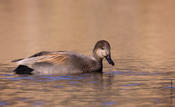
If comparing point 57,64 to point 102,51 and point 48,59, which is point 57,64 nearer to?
point 48,59

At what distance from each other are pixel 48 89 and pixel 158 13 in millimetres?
19388

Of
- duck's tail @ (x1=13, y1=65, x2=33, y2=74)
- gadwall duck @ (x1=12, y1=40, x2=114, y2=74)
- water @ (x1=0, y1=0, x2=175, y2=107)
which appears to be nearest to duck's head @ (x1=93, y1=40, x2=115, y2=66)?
gadwall duck @ (x1=12, y1=40, x2=114, y2=74)

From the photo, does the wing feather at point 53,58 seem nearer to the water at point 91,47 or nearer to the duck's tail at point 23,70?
the duck's tail at point 23,70

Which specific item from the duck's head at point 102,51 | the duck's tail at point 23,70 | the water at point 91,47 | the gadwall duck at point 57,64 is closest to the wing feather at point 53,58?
the gadwall duck at point 57,64

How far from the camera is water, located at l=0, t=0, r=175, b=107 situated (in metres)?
10.1

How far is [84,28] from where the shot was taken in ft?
76.6

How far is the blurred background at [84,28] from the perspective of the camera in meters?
17.5

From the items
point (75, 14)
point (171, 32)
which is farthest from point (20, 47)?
point (75, 14)

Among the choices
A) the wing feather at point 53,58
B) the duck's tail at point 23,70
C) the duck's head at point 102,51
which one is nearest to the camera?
the duck's tail at point 23,70

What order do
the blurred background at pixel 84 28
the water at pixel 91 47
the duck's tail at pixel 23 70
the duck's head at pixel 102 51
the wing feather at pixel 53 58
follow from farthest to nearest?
the blurred background at pixel 84 28 < the duck's head at pixel 102 51 < the wing feather at pixel 53 58 < the duck's tail at pixel 23 70 < the water at pixel 91 47

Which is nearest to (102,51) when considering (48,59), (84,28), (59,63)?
(59,63)

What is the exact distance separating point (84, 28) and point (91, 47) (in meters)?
5.52

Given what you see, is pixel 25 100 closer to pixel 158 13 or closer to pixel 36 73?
pixel 36 73

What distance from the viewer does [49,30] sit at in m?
22.7
